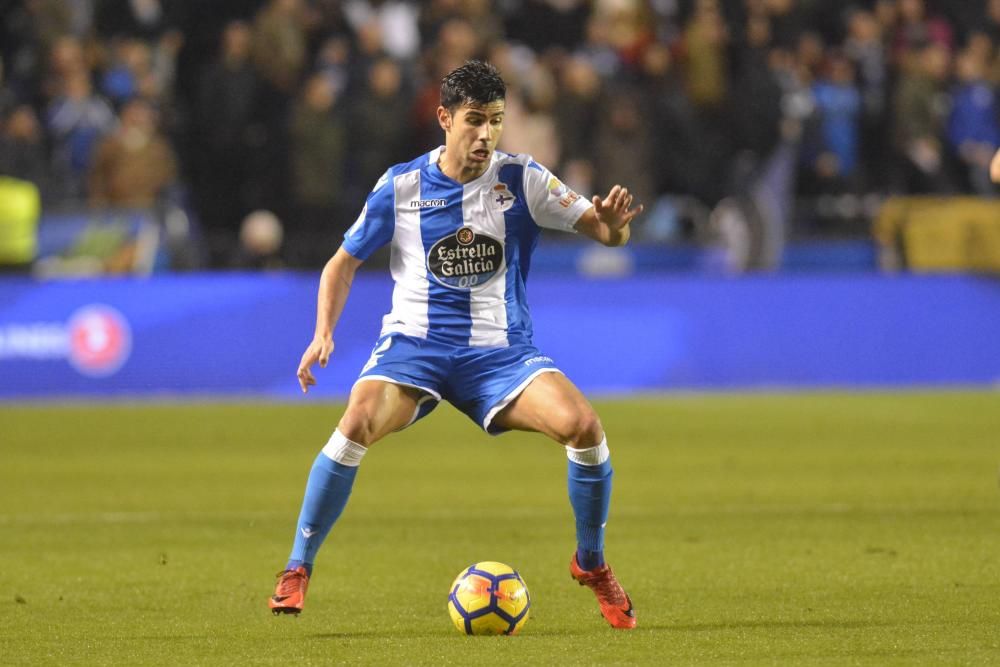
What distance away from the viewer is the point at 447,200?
6742 mm

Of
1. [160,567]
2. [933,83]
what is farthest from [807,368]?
[160,567]

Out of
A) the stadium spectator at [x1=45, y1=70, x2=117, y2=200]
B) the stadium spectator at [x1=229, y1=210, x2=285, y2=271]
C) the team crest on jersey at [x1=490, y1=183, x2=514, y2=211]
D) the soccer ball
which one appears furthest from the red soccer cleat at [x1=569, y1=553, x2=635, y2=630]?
the stadium spectator at [x1=45, y1=70, x2=117, y2=200]

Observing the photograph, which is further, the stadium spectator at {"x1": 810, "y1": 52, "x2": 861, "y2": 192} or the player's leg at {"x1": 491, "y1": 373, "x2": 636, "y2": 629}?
the stadium spectator at {"x1": 810, "y1": 52, "x2": 861, "y2": 192}

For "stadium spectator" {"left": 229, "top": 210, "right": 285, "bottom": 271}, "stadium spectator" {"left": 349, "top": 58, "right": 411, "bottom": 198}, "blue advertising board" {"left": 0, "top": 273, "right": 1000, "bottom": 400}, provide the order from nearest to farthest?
"blue advertising board" {"left": 0, "top": 273, "right": 1000, "bottom": 400} → "stadium spectator" {"left": 229, "top": 210, "right": 285, "bottom": 271} → "stadium spectator" {"left": 349, "top": 58, "right": 411, "bottom": 198}

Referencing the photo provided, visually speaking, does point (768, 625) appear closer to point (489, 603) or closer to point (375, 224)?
point (489, 603)

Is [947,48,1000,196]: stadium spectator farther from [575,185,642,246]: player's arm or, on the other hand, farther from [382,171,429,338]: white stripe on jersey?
[382,171,429,338]: white stripe on jersey

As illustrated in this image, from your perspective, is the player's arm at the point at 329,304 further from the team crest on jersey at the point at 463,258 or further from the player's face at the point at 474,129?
the player's face at the point at 474,129

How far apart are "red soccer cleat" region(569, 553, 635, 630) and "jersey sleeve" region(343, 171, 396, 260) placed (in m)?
1.45

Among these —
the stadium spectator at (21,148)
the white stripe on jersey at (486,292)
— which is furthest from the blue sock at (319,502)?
the stadium spectator at (21,148)

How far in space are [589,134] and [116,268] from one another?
16.3 feet

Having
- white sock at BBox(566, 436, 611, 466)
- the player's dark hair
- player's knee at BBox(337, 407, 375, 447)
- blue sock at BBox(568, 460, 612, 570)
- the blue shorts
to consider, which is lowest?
blue sock at BBox(568, 460, 612, 570)

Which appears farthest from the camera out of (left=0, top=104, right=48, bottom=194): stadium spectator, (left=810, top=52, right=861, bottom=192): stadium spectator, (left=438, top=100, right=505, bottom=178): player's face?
(left=810, top=52, right=861, bottom=192): stadium spectator

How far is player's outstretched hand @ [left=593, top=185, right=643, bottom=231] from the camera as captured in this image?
6.45 meters

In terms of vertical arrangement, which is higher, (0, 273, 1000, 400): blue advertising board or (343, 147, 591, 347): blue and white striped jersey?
(343, 147, 591, 347): blue and white striped jersey
